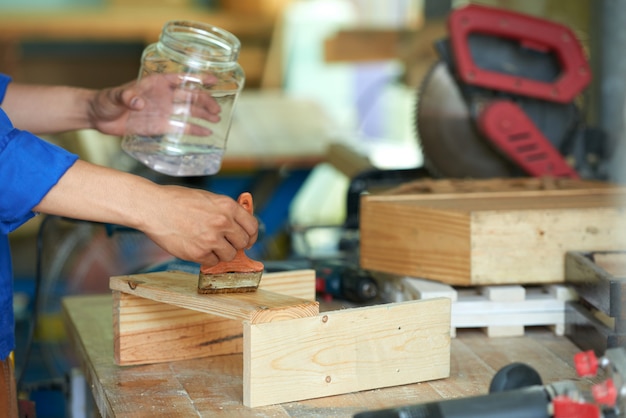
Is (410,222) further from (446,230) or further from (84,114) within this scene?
(84,114)

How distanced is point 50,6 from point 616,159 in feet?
14.5

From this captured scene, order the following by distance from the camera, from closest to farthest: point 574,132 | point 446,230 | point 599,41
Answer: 1. point 446,230
2. point 574,132
3. point 599,41

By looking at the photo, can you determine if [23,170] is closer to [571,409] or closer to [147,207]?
[147,207]

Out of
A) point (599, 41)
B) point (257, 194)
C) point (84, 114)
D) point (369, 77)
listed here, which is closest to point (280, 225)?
point (257, 194)

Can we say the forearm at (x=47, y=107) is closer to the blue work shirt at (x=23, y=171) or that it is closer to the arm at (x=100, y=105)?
the arm at (x=100, y=105)

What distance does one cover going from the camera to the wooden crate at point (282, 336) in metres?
1.77

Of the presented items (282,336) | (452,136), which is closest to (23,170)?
(282,336)

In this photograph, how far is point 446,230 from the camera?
229 cm

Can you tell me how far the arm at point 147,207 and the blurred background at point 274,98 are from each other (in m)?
0.83

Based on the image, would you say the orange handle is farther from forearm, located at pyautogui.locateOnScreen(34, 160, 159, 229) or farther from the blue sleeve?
the blue sleeve

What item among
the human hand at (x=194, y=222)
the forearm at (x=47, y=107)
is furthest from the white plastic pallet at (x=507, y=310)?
the forearm at (x=47, y=107)

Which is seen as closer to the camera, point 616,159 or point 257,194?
point 616,159

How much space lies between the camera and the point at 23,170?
1.68 meters

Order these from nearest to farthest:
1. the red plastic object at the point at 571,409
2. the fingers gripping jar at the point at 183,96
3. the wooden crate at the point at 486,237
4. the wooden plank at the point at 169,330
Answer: the red plastic object at the point at 571,409 → the wooden plank at the point at 169,330 → the wooden crate at the point at 486,237 → the fingers gripping jar at the point at 183,96
